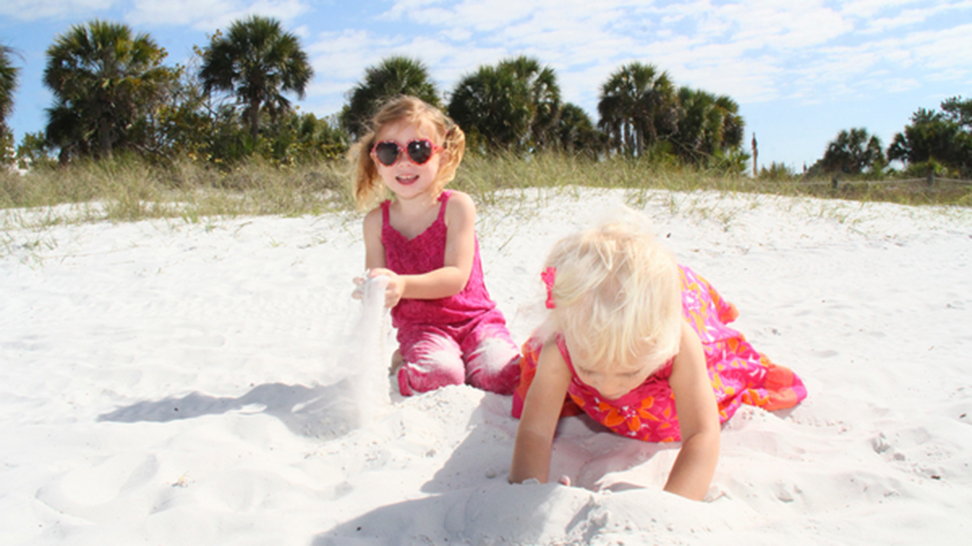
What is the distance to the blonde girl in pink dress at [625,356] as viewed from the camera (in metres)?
1.25

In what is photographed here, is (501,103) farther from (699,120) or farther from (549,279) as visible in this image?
(549,279)

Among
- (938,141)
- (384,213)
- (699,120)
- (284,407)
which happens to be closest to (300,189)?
(384,213)

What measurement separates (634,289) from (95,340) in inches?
123

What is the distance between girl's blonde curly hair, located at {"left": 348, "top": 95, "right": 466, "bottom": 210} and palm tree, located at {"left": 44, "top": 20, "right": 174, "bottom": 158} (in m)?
15.7

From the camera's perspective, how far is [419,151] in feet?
7.76

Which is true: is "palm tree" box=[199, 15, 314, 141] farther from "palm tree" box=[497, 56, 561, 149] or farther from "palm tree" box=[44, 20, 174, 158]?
"palm tree" box=[497, 56, 561, 149]

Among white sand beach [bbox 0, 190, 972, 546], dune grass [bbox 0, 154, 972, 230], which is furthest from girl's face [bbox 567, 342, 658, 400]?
dune grass [bbox 0, 154, 972, 230]

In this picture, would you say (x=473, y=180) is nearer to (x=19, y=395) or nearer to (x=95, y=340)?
(x=95, y=340)

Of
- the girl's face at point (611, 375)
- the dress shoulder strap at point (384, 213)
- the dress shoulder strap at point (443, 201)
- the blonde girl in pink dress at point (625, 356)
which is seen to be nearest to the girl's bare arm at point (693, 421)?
the blonde girl in pink dress at point (625, 356)

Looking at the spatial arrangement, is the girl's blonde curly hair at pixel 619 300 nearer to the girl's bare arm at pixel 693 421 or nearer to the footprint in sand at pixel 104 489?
the girl's bare arm at pixel 693 421

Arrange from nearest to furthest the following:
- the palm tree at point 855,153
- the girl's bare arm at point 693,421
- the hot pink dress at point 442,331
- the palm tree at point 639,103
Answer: the girl's bare arm at point 693,421 → the hot pink dress at point 442,331 → the palm tree at point 639,103 → the palm tree at point 855,153

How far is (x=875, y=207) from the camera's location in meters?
7.55

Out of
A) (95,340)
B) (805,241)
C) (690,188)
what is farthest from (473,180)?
(95,340)

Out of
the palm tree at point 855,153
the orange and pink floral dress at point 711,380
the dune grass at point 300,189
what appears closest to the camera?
the orange and pink floral dress at point 711,380
